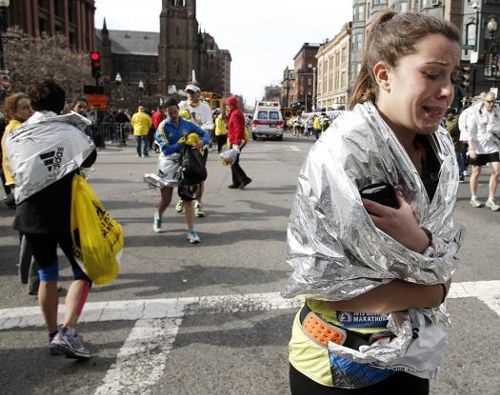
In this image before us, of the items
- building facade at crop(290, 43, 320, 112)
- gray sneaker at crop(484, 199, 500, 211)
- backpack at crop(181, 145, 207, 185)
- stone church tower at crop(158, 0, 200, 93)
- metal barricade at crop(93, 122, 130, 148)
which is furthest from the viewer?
building facade at crop(290, 43, 320, 112)

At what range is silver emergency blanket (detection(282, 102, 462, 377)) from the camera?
4.22 feet

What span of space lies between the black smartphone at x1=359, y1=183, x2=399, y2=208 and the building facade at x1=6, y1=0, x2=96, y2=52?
48.3m

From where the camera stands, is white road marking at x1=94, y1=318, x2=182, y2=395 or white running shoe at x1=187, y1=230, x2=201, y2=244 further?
white running shoe at x1=187, y1=230, x2=201, y2=244

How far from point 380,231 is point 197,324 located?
2862mm

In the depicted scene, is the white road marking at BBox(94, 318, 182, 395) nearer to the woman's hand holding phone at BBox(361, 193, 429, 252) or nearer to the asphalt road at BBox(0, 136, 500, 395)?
the asphalt road at BBox(0, 136, 500, 395)

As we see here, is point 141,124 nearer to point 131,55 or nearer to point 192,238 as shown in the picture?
point 192,238

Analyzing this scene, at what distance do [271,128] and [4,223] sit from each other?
82.7ft

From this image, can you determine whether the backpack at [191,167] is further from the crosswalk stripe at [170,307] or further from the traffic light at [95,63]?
the traffic light at [95,63]

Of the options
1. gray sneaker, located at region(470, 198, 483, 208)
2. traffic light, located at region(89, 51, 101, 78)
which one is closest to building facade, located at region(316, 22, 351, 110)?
traffic light, located at region(89, 51, 101, 78)

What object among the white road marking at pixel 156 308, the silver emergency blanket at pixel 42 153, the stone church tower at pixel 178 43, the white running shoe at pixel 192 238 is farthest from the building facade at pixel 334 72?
the silver emergency blanket at pixel 42 153

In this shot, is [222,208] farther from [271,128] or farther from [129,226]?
[271,128]

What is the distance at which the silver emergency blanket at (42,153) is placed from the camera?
129 inches

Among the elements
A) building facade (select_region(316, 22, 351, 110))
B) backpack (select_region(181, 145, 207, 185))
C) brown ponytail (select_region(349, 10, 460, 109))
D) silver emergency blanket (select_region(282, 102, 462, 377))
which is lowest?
backpack (select_region(181, 145, 207, 185))

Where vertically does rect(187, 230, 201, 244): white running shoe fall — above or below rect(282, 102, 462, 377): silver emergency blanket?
below
